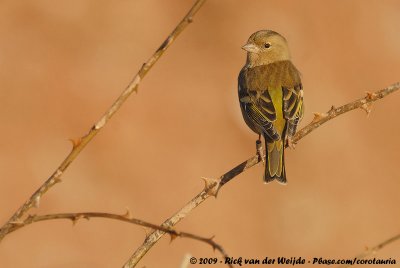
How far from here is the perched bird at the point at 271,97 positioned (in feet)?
21.5

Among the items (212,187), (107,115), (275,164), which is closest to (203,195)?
(212,187)

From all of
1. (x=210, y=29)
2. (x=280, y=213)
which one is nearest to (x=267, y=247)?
(x=280, y=213)

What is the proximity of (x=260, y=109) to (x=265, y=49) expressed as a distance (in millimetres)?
1457

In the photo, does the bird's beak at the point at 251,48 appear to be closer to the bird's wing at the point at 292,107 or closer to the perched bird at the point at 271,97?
the perched bird at the point at 271,97

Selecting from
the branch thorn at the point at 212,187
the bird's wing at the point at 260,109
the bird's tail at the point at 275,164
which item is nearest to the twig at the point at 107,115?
the branch thorn at the point at 212,187

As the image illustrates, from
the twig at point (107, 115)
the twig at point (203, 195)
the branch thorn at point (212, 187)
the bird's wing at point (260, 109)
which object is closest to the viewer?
the twig at point (107, 115)

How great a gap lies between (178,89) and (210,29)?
69.2 inches

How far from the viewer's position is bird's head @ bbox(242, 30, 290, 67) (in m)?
8.27

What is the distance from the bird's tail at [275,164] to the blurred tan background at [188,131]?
7.38 m

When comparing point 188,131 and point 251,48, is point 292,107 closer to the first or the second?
point 251,48

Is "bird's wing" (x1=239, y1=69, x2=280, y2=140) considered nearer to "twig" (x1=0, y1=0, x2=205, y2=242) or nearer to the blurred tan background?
"twig" (x1=0, y1=0, x2=205, y2=242)

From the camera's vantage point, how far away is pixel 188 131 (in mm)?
15984

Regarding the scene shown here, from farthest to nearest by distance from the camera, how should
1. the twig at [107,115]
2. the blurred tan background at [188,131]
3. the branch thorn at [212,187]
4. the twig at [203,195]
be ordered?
the blurred tan background at [188,131] → the branch thorn at [212,187] → the twig at [203,195] → the twig at [107,115]

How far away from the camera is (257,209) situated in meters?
15.5
